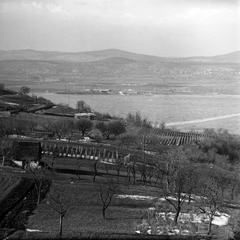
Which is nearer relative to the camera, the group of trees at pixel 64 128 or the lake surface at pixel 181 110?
the group of trees at pixel 64 128

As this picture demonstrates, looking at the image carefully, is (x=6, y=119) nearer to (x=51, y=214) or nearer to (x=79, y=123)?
(x=79, y=123)

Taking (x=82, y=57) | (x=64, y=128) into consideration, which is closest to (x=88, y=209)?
(x=64, y=128)

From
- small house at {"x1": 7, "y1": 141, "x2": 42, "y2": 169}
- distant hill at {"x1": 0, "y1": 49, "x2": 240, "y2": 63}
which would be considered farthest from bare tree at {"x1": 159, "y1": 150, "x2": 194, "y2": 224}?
distant hill at {"x1": 0, "y1": 49, "x2": 240, "y2": 63}

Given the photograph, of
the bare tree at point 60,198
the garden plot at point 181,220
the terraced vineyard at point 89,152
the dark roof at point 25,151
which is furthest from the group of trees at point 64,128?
the garden plot at point 181,220

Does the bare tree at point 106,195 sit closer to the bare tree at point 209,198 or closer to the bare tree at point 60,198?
the bare tree at point 60,198

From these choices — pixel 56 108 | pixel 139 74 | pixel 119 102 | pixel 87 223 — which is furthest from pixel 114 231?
pixel 139 74

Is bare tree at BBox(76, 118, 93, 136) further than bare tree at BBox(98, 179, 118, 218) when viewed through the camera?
Yes

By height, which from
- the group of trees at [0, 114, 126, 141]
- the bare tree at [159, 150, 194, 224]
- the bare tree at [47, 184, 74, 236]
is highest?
the bare tree at [47, 184, 74, 236]

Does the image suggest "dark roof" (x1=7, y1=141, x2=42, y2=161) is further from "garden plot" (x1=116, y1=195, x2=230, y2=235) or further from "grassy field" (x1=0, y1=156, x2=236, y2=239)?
"garden plot" (x1=116, y1=195, x2=230, y2=235)

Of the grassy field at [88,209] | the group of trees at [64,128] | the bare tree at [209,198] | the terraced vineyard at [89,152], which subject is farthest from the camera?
the group of trees at [64,128]

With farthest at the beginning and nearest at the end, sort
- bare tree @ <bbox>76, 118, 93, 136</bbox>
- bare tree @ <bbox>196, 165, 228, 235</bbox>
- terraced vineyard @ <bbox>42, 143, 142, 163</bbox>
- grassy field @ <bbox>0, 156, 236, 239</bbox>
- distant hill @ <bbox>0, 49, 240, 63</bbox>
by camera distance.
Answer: distant hill @ <bbox>0, 49, 240, 63</bbox>
bare tree @ <bbox>76, 118, 93, 136</bbox>
terraced vineyard @ <bbox>42, 143, 142, 163</bbox>
bare tree @ <bbox>196, 165, 228, 235</bbox>
grassy field @ <bbox>0, 156, 236, 239</bbox>
